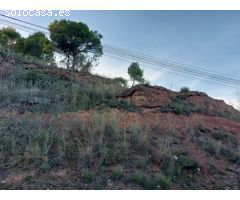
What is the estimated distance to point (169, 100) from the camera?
1065 cm

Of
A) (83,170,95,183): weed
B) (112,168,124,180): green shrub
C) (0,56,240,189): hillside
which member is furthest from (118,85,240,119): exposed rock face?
(83,170,95,183): weed

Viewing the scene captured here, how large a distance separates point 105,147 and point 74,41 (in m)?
15.3

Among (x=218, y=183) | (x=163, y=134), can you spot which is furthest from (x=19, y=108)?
(x=218, y=183)

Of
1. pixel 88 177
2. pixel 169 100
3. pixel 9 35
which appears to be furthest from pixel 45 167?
pixel 9 35

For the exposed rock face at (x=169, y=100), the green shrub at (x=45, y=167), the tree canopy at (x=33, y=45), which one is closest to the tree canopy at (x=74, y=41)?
the tree canopy at (x=33, y=45)

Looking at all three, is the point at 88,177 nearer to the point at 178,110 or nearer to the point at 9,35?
the point at 178,110

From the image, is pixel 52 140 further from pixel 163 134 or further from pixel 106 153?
pixel 163 134

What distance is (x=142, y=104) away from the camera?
970 centimetres

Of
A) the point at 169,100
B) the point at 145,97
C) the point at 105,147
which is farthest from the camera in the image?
the point at 169,100

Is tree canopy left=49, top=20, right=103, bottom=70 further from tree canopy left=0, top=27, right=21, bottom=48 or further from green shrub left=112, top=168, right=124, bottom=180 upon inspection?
green shrub left=112, top=168, right=124, bottom=180

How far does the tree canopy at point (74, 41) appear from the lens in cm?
1972

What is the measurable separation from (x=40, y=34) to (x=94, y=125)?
61.1ft

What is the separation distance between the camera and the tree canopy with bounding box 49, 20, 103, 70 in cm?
1972

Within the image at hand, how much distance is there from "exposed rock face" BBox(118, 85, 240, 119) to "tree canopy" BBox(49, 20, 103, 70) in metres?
8.76
